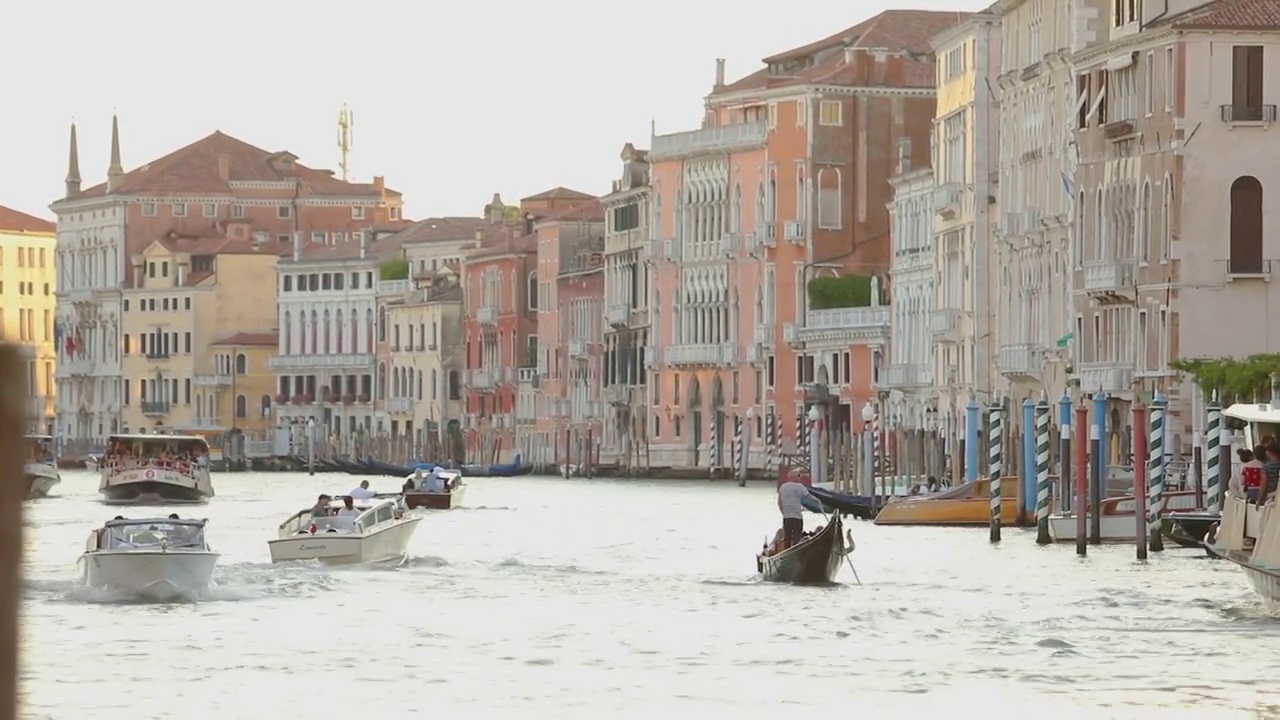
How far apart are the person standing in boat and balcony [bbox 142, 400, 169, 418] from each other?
8762 centimetres

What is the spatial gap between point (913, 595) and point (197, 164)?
9349 cm

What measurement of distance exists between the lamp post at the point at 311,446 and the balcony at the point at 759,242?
1655 cm

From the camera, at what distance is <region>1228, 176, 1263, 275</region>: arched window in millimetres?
40531

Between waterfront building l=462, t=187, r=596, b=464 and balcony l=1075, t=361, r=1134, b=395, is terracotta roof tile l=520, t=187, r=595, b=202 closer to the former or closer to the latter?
waterfront building l=462, t=187, r=596, b=464

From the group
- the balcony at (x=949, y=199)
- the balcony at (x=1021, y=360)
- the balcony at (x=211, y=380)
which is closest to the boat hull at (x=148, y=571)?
the balcony at (x=1021, y=360)

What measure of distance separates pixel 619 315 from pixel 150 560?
6073 cm

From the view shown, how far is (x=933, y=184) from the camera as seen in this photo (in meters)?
60.8

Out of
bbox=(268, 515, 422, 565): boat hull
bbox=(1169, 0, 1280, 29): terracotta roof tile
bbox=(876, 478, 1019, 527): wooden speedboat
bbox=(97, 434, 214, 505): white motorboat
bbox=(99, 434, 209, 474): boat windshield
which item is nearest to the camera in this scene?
bbox=(268, 515, 422, 565): boat hull

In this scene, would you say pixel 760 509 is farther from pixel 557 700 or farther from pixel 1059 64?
pixel 557 700

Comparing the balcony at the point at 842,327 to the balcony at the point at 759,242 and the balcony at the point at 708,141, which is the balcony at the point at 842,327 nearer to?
the balcony at the point at 759,242

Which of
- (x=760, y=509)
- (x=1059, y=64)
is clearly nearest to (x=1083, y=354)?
(x=1059, y=64)

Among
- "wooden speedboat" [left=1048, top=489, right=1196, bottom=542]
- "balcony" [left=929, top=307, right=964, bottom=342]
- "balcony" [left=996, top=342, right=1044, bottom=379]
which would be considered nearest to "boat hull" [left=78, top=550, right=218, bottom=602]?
"wooden speedboat" [left=1048, top=489, right=1196, bottom=542]

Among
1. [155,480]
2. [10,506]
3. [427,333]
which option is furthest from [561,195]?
[10,506]

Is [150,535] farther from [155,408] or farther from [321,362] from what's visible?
[155,408]
